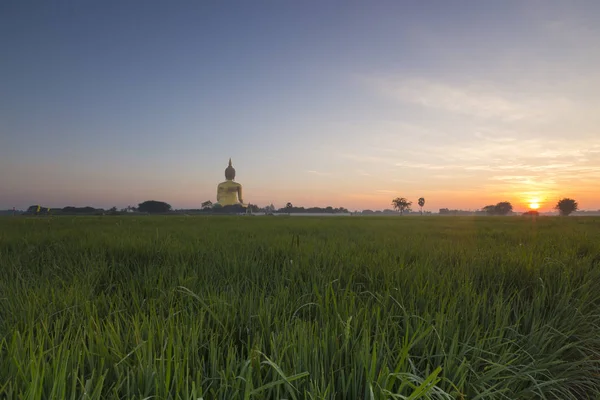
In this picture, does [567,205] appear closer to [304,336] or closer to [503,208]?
[503,208]

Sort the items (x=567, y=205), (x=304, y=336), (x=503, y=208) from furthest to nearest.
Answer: (x=503, y=208)
(x=567, y=205)
(x=304, y=336)

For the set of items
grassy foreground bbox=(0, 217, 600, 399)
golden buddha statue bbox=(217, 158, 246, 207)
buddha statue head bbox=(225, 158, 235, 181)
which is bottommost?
grassy foreground bbox=(0, 217, 600, 399)

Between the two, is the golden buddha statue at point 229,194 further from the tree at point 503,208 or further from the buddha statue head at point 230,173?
the tree at point 503,208

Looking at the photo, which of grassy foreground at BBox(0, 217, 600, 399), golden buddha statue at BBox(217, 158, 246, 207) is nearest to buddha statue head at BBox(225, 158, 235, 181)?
golden buddha statue at BBox(217, 158, 246, 207)

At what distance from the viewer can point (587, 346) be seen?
2.10 metres

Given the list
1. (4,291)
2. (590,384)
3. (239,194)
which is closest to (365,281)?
(590,384)

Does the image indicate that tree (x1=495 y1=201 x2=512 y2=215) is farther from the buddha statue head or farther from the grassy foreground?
the grassy foreground

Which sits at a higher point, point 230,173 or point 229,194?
point 230,173

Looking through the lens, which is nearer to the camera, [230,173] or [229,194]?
[229,194]

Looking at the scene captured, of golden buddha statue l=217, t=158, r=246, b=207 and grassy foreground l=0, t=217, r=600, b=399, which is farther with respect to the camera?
golden buddha statue l=217, t=158, r=246, b=207

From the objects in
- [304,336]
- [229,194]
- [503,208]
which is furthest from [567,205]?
[304,336]

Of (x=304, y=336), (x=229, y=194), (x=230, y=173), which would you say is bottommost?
(x=304, y=336)

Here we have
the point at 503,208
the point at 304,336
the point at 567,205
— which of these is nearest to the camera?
the point at 304,336

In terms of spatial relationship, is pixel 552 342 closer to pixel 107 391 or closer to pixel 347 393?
pixel 347 393
